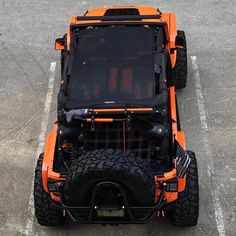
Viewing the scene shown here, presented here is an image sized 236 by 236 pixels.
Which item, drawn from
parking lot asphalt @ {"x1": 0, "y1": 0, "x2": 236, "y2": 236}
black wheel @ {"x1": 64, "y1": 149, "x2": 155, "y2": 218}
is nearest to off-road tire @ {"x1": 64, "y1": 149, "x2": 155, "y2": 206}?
black wheel @ {"x1": 64, "y1": 149, "x2": 155, "y2": 218}

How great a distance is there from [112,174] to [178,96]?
354cm

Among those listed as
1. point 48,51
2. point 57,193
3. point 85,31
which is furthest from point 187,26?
point 57,193

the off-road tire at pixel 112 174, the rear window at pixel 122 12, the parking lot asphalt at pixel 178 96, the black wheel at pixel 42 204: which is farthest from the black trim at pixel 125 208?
the rear window at pixel 122 12

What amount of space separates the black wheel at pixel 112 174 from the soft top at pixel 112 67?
93 cm

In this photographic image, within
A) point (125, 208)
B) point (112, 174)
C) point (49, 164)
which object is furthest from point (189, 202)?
point (49, 164)

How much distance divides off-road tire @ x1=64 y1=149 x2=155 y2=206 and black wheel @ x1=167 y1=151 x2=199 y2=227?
712 mm

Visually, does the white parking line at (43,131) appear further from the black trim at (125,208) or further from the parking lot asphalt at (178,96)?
the black trim at (125,208)

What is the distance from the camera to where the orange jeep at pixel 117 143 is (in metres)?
5.06

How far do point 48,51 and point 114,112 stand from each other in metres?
4.12

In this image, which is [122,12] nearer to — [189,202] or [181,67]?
[181,67]

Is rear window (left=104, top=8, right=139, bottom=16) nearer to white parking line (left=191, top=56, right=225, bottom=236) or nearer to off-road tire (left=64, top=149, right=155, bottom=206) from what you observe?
white parking line (left=191, top=56, right=225, bottom=236)

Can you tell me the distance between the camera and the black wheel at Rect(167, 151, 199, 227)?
18.9ft

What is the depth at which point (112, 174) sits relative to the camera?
4.90 metres

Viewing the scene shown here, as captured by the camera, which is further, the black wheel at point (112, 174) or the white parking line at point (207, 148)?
the white parking line at point (207, 148)
